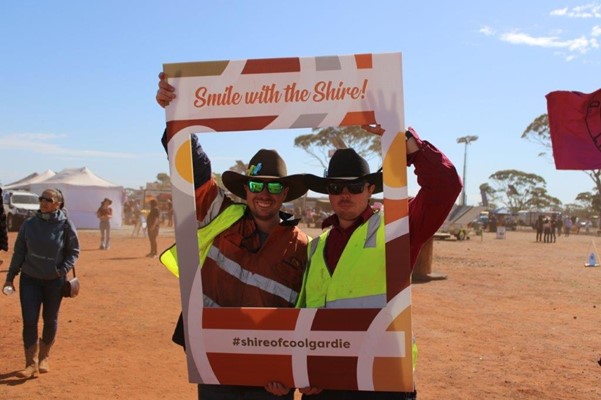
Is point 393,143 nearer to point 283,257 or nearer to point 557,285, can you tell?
point 283,257

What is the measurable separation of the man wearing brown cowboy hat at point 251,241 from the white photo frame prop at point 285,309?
200 millimetres

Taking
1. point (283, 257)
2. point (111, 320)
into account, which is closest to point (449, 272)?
point (111, 320)

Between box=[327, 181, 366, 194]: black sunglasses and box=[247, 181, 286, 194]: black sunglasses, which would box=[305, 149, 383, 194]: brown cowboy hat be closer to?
box=[327, 181, 366, 194]: black sunglasses

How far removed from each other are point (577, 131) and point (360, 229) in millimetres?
2667

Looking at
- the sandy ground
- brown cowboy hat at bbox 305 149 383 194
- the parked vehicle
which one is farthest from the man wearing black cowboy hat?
the parked vehicle

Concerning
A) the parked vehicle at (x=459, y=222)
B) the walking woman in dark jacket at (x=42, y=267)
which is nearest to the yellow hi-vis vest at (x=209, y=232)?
the walking woman in dark jacket at (x=42, y=267)

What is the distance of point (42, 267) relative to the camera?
5730 mm

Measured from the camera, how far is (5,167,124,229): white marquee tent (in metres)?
30.2

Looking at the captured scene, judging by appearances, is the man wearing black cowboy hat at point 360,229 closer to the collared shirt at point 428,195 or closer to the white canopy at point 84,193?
the collared shirt at point 428,195

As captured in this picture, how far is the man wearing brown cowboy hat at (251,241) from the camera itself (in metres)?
2.86

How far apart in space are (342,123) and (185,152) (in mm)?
706

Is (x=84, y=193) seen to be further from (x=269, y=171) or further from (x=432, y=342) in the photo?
(x=269, y=171)

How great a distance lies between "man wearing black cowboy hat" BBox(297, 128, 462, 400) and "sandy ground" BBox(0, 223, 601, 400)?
3.14 m

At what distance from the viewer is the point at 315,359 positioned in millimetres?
2541
